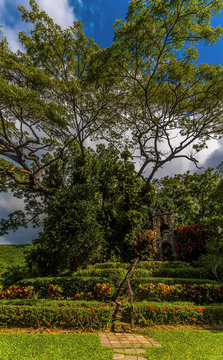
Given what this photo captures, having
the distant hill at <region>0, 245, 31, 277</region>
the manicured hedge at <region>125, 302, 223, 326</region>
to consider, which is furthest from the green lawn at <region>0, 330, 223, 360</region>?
the distant hill at <region>0, 245, 31, 277</region>

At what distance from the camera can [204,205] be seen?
19969 mm

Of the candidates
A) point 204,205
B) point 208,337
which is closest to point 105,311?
point 208,337

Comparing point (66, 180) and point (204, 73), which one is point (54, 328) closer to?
point (66, 180)

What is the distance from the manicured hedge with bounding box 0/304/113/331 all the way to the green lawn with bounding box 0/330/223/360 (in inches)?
27.0

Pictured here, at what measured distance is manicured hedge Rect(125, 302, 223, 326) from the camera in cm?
631

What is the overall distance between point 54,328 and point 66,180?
37.3 ft

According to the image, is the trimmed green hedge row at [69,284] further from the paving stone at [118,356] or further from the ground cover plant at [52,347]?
the paving stone at [118,356]

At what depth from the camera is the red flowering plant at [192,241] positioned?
13.4 metres

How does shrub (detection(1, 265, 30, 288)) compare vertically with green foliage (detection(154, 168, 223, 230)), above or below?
below

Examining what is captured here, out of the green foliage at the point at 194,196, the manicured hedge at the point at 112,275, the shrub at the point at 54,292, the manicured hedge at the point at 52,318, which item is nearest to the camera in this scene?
the manicured hedge at the point at 52,318

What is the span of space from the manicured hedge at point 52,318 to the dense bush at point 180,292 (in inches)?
109

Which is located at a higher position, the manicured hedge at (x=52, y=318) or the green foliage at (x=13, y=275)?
the green foliage at (x=13, y=275)

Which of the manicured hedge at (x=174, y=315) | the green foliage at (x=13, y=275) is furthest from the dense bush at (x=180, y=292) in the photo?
the green foliage at (x=13, y=275)

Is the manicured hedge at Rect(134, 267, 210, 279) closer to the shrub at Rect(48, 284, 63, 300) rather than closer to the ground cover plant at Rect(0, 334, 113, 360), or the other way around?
the shrub at Rect(48, 284, 63, 300)
